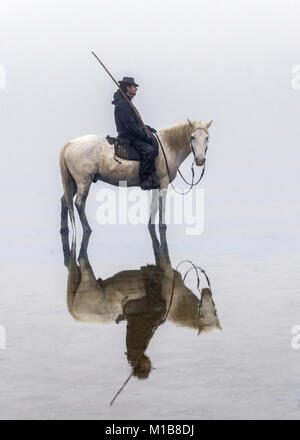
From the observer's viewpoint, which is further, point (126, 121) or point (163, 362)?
point (126, 121)

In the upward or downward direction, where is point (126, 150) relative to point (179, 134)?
downward

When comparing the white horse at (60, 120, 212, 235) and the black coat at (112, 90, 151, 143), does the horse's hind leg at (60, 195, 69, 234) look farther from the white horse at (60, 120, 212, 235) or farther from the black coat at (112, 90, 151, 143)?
the black coat at (112, 90, 151, 143)

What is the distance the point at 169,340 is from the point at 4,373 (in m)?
1.50

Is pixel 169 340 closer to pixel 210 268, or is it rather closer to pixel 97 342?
pixel 97 342

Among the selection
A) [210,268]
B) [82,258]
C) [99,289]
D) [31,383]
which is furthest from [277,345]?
[82,258]

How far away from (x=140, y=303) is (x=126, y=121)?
8146 millimetres

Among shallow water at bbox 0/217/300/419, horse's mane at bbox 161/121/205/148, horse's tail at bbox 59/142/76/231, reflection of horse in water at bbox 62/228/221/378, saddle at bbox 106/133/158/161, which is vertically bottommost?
shallow water at bbox 0/217/300/419

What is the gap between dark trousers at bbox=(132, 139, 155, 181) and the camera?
732 inches

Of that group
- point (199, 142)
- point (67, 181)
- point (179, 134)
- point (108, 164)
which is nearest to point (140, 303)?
point (199, 142)

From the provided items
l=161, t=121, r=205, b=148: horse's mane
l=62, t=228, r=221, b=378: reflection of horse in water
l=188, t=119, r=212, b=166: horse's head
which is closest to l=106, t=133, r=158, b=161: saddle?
l=161, t=121, r=205, b=148: horse's mane

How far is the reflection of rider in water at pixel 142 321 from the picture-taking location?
808 cm

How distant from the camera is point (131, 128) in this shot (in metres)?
18.5

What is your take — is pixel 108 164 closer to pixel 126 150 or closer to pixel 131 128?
pixel 126 150

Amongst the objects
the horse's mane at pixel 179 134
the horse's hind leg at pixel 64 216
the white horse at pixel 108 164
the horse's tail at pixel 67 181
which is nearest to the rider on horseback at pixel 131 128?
the white horse at pixel 108 164
